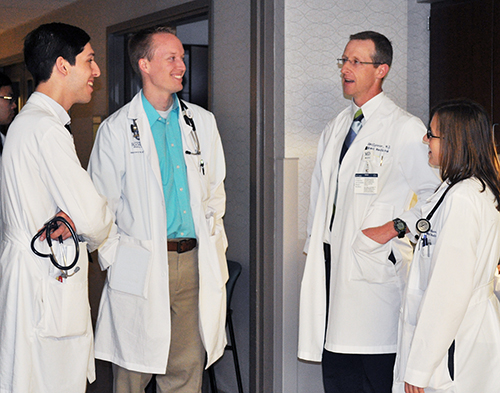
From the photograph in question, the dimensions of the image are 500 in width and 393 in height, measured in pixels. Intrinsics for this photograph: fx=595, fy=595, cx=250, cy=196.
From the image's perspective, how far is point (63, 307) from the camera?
1955 millimetres

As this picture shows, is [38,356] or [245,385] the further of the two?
[245,385]

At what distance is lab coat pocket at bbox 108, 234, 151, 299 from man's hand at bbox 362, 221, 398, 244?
891 mm

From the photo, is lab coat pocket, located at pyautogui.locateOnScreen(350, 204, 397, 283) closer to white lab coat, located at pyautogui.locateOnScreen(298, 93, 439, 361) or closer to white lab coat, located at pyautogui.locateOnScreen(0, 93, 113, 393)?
white lab coat, located at pyautogui.locateOnScreen(298, 93, 439, 361)

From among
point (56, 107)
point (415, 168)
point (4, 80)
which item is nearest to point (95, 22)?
point (4, 80)

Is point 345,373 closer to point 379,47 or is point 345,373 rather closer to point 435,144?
point 435,144

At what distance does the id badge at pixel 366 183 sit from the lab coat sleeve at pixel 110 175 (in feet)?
3.16

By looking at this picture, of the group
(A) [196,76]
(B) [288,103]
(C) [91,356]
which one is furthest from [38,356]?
(A) [196,76]

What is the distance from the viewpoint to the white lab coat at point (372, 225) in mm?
2393

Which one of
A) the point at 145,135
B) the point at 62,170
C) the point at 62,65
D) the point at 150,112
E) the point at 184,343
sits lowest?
the point at 184,343

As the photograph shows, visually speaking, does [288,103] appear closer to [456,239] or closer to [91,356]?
[456,239]

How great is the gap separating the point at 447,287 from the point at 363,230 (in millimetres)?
605

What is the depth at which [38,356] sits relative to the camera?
195 centimetres

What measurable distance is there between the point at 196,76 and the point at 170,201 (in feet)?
7.77

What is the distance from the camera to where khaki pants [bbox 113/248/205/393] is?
254cm
